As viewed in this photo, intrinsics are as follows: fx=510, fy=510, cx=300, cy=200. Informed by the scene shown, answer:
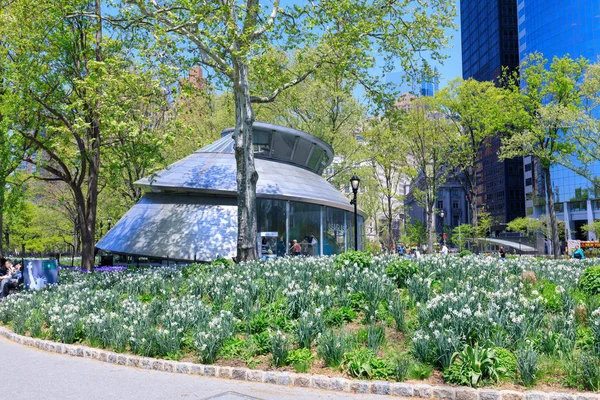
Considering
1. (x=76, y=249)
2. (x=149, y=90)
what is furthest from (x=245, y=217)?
(x=76, y=249)

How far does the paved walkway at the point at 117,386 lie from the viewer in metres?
6.64

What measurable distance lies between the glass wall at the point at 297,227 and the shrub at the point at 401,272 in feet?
45.6

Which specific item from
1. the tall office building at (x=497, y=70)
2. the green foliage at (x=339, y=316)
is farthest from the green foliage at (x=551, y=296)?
the tall office building at (x=497, y=70)

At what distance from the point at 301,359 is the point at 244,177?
1140 cm

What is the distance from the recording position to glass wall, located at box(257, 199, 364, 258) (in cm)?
2622

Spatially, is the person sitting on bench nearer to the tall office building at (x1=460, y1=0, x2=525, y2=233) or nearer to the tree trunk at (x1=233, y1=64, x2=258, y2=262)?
the tree trunk at (x1=233, y1=64, x2=258, y2=262)

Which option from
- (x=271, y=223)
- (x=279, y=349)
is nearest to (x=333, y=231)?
(x=271, y=223)

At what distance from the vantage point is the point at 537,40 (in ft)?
262

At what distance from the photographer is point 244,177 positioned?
1823cm

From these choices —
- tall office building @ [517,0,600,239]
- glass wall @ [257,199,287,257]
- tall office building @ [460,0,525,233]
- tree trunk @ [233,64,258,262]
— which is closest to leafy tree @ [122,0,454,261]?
tree trunk @ [233,64,258,262]

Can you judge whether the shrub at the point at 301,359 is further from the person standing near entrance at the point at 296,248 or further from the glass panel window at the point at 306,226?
the glass panel window at the point at 306,226

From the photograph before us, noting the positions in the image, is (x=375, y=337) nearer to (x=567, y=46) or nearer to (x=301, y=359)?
(x=301, y=359)

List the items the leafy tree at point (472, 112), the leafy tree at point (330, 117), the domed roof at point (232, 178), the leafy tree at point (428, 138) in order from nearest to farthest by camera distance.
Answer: the domed roof at point (232, 178)
the leafy tree at point (472, 112)
the leafy tree at point (330, 117)
the leafy tree at point (428, 138)

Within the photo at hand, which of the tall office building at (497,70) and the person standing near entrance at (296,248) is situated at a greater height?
the tall office building at (497,70)
